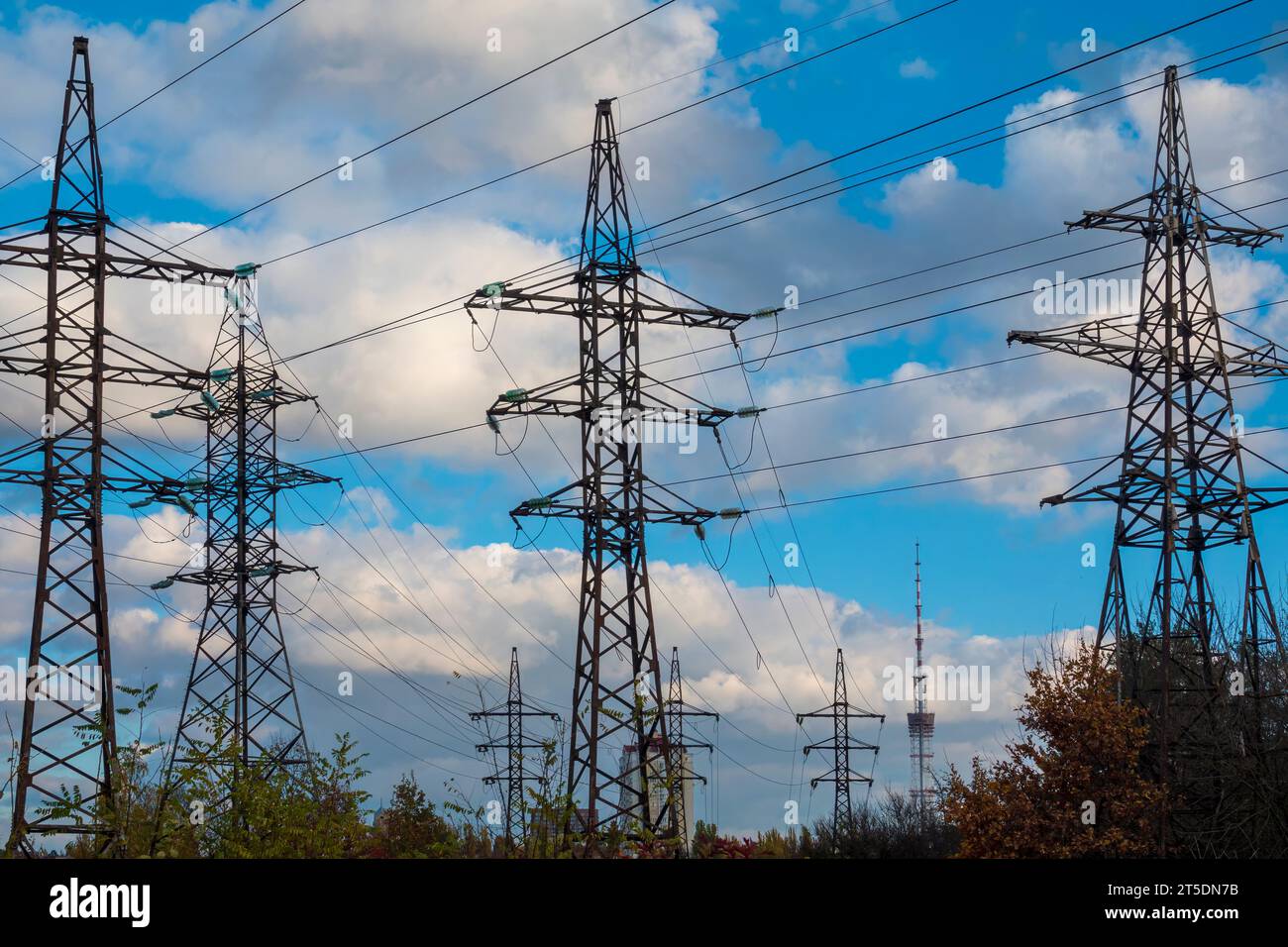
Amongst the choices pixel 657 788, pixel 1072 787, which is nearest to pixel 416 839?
pixel 657 788

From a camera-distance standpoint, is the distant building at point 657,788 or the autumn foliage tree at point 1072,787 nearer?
the distant building at point 657,788

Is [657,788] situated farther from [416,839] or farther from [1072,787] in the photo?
[1072,787]

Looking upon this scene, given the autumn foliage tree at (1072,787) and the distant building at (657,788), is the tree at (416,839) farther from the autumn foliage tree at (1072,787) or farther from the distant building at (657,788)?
the autumn foliage tree at (1072,787)

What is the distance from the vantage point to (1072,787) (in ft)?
121

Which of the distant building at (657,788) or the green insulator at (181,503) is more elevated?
the green insulator at (181,503)

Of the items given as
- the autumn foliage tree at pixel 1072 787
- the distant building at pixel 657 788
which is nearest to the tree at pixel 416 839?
the distant building at pixel 657 788

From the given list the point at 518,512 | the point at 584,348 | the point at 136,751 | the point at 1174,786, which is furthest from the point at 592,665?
the point at 1174,786

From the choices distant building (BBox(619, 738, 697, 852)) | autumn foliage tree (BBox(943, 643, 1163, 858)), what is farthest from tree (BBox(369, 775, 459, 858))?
autumn foliage tree (BBox(943, 643, 1163, 858))

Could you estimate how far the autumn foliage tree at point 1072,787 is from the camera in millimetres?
35562
